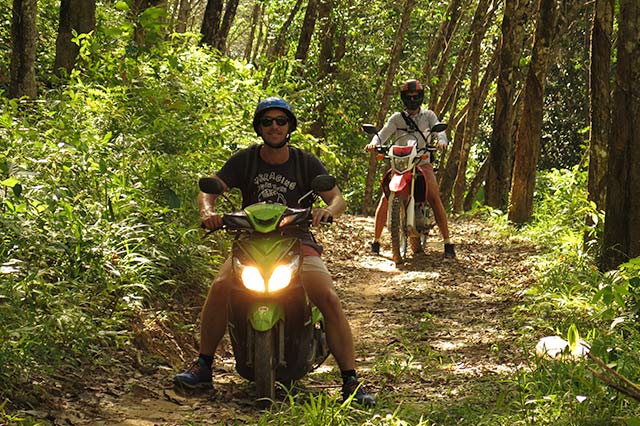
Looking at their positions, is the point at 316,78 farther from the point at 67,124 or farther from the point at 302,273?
the point at 302,273

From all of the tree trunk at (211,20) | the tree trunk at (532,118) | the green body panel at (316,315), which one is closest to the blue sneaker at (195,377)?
the green body panel at (316,315)

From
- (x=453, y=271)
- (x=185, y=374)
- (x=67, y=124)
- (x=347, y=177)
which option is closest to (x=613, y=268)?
(x=453, y=271)

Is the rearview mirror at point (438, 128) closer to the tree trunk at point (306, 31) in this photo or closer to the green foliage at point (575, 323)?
the green foliage at point (575, 323)

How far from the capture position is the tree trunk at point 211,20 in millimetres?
16562

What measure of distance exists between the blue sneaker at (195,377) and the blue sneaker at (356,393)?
0.90 m

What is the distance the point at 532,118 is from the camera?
14523 millimetres

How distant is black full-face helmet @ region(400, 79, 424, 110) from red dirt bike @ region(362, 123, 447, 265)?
381 millimetres

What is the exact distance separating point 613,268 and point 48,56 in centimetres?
907

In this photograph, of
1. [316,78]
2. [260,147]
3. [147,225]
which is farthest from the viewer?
[316,78]

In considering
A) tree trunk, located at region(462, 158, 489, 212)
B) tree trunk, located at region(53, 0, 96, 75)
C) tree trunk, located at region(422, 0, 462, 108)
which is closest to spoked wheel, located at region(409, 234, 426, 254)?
tree trunk, located at region(53, 0, 96, 75)

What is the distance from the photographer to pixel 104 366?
5.83 m

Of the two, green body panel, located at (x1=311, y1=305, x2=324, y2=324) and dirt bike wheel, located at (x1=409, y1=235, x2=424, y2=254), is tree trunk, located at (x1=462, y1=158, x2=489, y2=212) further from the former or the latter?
green body panel, located at (x1=311, y1=305, x2=324, y2=324)

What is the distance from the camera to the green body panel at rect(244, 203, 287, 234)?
5238 millimetres

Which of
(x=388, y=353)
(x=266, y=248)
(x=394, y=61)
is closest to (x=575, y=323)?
(x=388, y=353)
